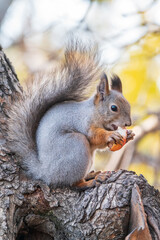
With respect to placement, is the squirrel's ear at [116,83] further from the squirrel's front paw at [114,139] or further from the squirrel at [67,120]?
the squirrel's front paw at [114,139]

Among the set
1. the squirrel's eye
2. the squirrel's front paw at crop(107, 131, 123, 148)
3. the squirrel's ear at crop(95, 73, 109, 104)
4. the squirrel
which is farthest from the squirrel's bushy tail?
the squirrel's front paw at crop(107, 131, 123, 148)

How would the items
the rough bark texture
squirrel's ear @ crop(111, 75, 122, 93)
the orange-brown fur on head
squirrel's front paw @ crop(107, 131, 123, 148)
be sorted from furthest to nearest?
squirrel's ear @ crop(111, 75, 122, 93) < the orange-brown fur on head < squirrel's front paw @ crop(107, 131, 123, 148) < the rough bark texture

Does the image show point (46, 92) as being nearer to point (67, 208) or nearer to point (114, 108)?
point (114, 108)

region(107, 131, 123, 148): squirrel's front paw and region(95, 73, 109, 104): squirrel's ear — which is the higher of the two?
region(95, 73, 109, 104): squirrel's ear

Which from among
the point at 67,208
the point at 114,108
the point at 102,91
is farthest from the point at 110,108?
the point at 67,208

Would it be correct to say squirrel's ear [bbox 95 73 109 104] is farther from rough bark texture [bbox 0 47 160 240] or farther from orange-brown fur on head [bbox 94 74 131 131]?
rough bark texture [bbox 0 47 160 240]

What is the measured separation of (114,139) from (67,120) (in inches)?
12.6

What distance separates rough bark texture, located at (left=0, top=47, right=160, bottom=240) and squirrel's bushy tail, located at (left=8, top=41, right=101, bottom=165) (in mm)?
138

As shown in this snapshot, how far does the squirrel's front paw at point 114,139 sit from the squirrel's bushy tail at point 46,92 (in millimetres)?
379

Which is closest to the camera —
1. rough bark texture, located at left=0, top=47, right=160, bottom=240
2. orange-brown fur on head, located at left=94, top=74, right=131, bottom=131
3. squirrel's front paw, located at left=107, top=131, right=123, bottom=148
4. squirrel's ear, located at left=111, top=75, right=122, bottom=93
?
rough bark texture, located at left=0, top=47, right=160, bottom=240

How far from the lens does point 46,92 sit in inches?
81.0

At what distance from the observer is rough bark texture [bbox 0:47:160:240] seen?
5.32 ft

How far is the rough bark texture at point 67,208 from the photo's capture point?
5.32 ft

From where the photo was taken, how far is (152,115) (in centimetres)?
291
